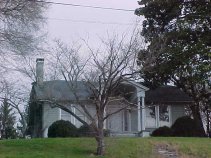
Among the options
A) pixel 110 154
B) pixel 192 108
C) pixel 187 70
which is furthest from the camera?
pixel 192 108

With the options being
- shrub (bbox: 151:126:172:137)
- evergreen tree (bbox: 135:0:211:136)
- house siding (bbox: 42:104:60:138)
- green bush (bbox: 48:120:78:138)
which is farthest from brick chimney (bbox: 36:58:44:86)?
shrub (bbox: 151:126:172:137)

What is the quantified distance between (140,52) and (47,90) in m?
5.59

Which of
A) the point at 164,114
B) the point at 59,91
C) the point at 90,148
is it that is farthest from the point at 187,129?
the point at 90,148

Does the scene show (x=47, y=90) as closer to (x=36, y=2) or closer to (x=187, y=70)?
(x=36, y=2)

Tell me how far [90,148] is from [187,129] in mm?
11415

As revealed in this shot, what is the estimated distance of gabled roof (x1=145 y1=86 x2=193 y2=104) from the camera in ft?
131

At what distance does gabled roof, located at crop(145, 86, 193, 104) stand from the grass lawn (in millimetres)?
13711

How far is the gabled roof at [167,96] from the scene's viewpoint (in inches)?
1570

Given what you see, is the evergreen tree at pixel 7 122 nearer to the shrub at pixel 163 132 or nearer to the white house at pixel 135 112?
the white house at pixel 135 112

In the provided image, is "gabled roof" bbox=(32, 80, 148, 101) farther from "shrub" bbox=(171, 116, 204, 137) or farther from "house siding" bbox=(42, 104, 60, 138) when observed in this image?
"shrub" bbox=(171, 116, 204, 137)

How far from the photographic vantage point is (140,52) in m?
27.3

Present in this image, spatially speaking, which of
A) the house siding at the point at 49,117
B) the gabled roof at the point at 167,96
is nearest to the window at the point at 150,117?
the gabled roof at the point at 167,96

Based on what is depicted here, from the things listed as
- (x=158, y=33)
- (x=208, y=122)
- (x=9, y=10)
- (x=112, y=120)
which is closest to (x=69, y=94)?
(x=112, y=120)

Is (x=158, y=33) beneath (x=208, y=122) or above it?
above
